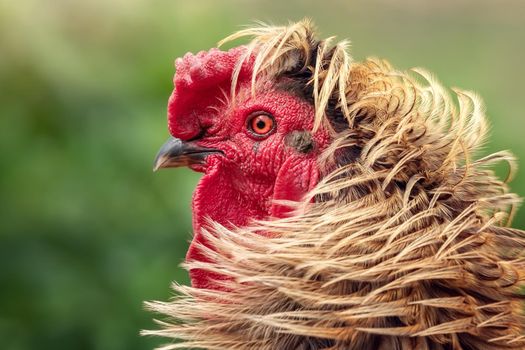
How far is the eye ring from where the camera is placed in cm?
288

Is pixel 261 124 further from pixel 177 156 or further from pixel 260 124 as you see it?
pixel 177 156

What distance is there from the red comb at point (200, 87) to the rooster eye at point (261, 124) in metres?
0.14

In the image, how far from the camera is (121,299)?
14.5 feet

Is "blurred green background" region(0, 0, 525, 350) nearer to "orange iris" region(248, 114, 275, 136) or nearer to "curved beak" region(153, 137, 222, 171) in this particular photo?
"curved beak" region(153, 137, 222, 171)

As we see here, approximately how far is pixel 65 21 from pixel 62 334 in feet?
5.90

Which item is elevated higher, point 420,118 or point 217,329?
point 420,118

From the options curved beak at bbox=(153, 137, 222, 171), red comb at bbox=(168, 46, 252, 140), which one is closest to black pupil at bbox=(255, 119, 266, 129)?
red comb at bbox=(168, 46, 252, 140)

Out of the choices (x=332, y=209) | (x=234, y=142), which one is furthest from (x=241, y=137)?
(x=332, y=209)

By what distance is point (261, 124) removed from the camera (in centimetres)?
291

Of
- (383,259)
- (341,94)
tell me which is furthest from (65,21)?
(383,259)

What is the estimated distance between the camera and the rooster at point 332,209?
2533 millimetres

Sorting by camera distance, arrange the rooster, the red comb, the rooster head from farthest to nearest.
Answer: the red comb, the rooster head, the rooster

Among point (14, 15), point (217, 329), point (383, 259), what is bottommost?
point (217, 329)

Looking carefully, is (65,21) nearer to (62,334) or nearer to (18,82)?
(18,82)
